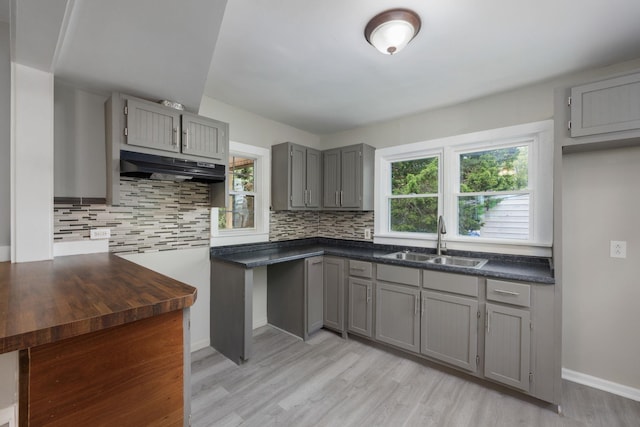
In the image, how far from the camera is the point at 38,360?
0.77m

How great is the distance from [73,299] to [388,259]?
2252 mm

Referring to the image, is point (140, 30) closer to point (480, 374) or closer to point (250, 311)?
point (250, 311)

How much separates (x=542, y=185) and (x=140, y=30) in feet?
10.3

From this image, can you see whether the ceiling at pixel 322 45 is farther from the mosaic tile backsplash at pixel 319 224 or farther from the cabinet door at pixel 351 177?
the mosaic tile backsplash at pixel 319 224

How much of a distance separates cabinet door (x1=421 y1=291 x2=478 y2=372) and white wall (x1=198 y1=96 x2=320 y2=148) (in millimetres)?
2383

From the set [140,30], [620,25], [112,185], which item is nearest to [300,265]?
[112,185]

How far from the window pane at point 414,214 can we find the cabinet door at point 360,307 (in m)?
0.92

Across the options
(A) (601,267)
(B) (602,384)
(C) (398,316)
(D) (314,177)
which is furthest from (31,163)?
(B) (602,384)

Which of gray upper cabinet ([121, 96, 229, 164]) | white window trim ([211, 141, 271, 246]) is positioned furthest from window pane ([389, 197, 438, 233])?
gray upper cabinet ([121, 96, 229, 164])

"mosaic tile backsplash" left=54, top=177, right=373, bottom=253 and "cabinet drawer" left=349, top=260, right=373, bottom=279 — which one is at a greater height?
"mosaic tile backsplash" left=54, top=177, right=373, bottom=253

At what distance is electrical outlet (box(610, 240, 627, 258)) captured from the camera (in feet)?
6.81

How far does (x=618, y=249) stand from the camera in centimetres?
210

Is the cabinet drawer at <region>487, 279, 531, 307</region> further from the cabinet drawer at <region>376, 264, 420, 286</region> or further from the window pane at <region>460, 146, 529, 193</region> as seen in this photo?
the window pane at <region>460, 146, 529, 193</region>

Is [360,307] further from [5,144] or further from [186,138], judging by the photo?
[5,144]
